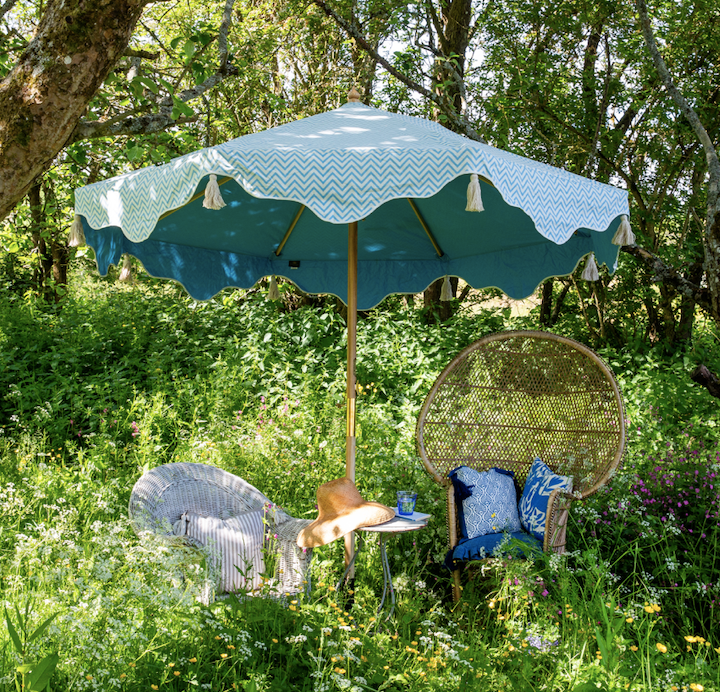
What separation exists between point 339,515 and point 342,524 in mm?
79

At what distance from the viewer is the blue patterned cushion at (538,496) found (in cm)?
324

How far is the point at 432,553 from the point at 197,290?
197cm

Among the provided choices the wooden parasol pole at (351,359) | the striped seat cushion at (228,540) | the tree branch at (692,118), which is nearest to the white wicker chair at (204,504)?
the striped seat cushion at (228,540)

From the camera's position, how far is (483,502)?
3318mm

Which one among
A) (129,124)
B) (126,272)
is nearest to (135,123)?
(129,124)

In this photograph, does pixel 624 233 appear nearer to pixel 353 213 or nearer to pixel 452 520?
pixel 353 213

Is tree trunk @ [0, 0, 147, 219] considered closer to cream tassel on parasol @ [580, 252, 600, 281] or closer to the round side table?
the round side table

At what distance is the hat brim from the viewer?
8.29ft

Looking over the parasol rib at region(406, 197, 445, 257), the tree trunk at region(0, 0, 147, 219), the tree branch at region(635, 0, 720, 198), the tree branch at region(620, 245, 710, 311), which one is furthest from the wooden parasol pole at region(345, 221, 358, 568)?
the tree branch at region(635, 0, 720, 198)

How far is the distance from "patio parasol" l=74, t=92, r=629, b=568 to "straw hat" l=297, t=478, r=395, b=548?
0.84ft

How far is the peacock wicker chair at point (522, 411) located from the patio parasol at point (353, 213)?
0.42 m

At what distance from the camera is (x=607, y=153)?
21.3 ft

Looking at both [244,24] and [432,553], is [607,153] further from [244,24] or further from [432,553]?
[432,553]

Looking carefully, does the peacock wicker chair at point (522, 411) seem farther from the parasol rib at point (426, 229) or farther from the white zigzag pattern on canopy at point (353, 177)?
the white zigzag pattern on canopy at point (353, 177)
